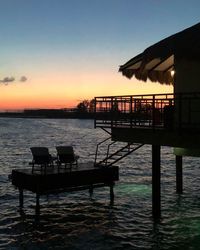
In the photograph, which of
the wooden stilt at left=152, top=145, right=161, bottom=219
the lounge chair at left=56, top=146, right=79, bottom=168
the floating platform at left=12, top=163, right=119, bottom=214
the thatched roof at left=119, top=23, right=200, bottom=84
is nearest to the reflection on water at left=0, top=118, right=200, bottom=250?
the wooden stilt at left=152, top=145, right=161, bottom=219

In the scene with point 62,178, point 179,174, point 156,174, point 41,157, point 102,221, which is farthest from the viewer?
point 179,174

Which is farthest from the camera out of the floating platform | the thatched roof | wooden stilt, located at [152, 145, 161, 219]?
the floating platform

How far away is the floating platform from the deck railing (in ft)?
8.20

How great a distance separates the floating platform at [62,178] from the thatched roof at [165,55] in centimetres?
505

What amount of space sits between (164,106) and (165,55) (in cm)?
294

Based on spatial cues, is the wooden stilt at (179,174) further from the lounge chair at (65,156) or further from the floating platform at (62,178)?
the lounge chair at (65,156)

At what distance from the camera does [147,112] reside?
2191cm

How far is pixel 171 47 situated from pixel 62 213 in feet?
33.7

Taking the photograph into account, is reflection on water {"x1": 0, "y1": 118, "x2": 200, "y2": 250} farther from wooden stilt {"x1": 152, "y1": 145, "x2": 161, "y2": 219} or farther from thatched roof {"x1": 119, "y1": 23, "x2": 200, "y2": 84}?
thatched roof {"x1": 119, "y1": 23, "x2": 200, "y2": 84}

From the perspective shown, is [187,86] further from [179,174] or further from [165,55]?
[179,174]

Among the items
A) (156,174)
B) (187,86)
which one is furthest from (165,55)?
(156,174)

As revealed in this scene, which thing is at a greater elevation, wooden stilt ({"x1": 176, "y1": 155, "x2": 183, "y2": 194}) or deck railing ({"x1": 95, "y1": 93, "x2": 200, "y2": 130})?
deck railing ({"x1": 95, "y1": 93, "x2": 200, "y2": 130})

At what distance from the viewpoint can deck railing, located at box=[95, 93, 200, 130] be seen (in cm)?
1836

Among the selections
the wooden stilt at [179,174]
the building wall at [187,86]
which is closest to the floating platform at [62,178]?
the wooden stilt at [179,174]
